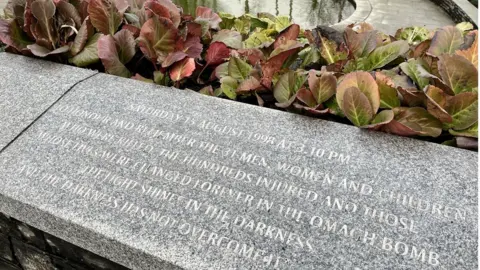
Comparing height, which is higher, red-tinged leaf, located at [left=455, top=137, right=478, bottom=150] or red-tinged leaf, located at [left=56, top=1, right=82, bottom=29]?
red-tinged leaf, located at [left=56, top=1, right=82, bottom=29]

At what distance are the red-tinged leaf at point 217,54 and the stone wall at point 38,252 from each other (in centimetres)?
116

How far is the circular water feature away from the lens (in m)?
6.75

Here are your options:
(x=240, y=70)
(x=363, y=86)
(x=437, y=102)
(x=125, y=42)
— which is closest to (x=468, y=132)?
(x=437, y=102)

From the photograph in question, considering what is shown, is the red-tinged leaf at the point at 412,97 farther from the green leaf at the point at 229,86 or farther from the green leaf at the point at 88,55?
the green leaf at the point at 88,55

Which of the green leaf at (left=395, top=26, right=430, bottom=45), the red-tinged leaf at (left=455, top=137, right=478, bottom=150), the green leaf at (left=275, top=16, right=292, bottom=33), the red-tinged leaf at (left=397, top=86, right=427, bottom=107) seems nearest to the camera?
the red-tinged leaf at (left=455, top=137, right=478, bottom=150)

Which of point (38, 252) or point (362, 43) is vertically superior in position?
point (362, 43)

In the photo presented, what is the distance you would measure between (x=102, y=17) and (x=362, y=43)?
1429 mm

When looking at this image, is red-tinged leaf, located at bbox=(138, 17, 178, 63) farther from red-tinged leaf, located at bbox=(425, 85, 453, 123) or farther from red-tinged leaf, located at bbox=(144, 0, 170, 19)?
red-tinged leaf, located at bbox=(425, 85, 453, 123)

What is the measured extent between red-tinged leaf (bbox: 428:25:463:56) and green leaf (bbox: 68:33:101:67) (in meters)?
1.73

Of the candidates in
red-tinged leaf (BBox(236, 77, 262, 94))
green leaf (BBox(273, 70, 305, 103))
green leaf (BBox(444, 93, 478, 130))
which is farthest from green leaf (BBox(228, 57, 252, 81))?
green leaf (BBox(444, 93, 478, 130))

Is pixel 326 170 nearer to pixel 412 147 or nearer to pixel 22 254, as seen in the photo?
pixel 412 147

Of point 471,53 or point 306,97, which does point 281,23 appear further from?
point 471,53

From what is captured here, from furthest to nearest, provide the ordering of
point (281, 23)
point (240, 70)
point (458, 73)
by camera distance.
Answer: point (281, 23)
point (240, 70)
point (458, 73)

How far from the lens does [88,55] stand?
232 cm
